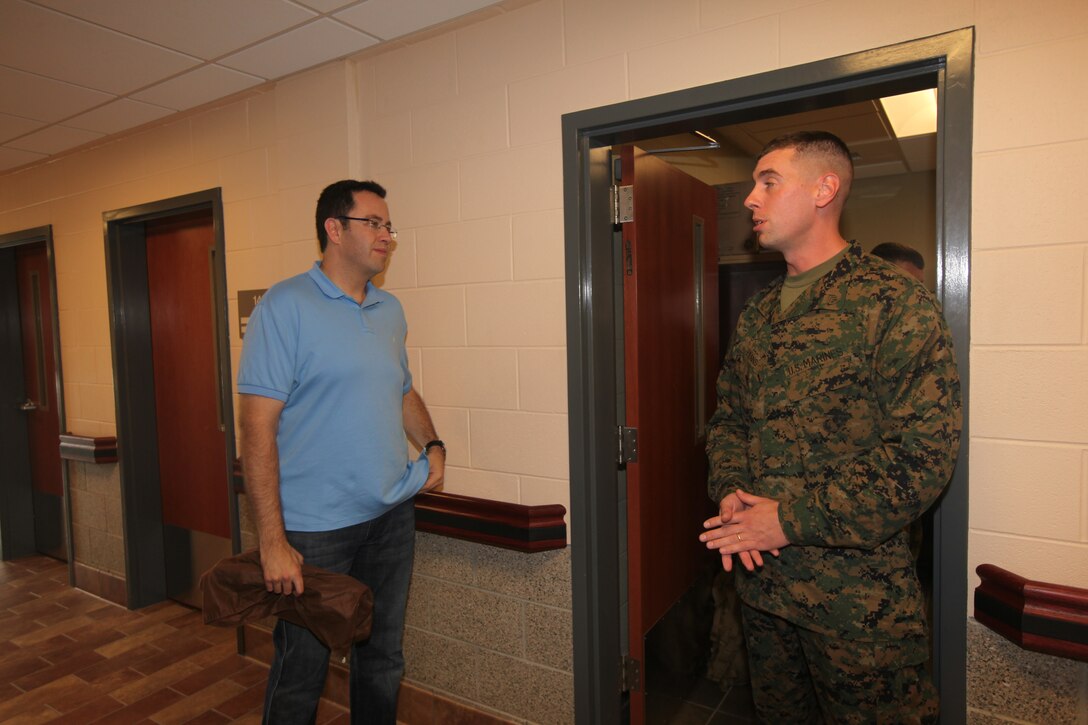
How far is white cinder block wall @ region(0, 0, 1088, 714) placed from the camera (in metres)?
1.43

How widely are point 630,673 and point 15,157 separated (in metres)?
4.42

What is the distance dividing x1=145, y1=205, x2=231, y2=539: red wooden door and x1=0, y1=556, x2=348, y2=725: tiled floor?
54 cm

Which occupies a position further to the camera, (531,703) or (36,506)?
(36,506)

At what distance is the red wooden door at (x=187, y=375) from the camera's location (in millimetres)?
3389

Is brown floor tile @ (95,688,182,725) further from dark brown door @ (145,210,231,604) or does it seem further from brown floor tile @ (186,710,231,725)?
dark brown door @ (145,210,231,604)

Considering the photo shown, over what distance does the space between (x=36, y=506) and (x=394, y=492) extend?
4219 millimetres

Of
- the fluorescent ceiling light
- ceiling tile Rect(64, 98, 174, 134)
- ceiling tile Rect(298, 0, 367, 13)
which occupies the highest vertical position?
the fluorescent ceiling light

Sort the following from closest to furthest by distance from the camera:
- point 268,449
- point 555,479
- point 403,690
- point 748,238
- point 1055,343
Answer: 1. point 1055,343
2. point 268,449
3. point 555,479
4. point 403,690
5. point 748,238

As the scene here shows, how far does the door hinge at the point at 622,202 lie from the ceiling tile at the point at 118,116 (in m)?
2.26

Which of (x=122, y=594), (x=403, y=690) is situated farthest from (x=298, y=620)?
(x=122, y=594)

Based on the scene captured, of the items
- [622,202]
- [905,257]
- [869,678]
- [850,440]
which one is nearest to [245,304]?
[622,202]

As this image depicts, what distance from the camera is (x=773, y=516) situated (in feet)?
5.04

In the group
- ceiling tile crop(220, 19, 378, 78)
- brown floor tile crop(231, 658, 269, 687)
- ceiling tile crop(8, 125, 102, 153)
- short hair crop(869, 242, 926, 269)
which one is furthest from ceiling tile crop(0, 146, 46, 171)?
short hair crop(869, 242, 926, 269)

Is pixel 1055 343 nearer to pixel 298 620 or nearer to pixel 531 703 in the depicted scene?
pixel 531 703
